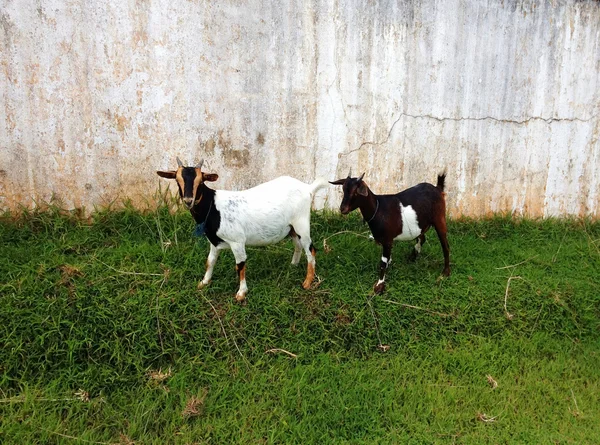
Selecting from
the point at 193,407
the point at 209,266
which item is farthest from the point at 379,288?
the point at 193,407

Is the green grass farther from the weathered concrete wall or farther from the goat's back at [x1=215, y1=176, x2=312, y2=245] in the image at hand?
the weathered concrete wall

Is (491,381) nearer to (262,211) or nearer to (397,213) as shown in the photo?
(397,213)

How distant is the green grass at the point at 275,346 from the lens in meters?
2.93

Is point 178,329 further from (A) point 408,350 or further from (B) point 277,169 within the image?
(B) point 277,169

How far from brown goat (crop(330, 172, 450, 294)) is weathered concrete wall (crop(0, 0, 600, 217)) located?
142cm

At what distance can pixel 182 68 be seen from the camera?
15.5ft

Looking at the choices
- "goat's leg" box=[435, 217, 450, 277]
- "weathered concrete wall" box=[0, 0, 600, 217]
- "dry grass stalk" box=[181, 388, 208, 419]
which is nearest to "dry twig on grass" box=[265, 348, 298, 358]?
"dry grass stalk" box=[181, 388, 208, 419]

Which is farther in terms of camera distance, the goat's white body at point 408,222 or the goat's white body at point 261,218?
the goat's white body at point 408,222

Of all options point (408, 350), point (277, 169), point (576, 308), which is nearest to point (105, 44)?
point (277, 169)

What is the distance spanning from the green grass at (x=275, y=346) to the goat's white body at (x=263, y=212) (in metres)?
0.50

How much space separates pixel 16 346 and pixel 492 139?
17.2 ft

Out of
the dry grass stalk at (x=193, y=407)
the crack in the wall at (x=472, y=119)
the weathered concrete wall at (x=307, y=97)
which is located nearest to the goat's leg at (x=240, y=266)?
the dry grass stalk at (x=193, y=407)

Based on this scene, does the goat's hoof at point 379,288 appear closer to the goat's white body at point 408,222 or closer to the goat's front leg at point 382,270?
the goat's front leg at point 382,270

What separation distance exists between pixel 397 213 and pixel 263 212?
112 centimetres
